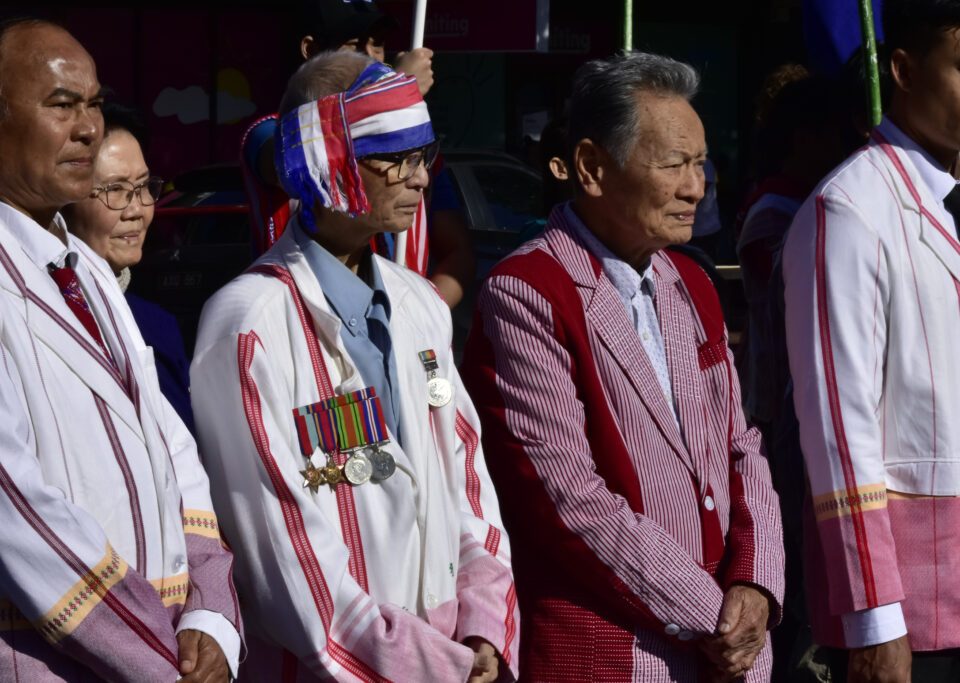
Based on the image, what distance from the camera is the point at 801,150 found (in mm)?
4789

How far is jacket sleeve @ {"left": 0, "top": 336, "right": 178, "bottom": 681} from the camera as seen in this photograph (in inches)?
95.0

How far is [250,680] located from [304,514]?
1.41 feet

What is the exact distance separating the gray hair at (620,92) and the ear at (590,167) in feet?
0.06

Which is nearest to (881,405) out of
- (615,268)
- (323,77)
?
(615,268)

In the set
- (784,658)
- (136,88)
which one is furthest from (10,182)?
(136,88)

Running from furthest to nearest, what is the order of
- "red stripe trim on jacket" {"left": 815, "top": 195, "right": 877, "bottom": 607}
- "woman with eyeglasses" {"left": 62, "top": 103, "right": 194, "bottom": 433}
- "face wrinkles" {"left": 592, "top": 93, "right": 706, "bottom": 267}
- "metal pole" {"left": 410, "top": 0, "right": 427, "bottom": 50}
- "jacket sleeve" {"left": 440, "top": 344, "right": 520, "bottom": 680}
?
"metal pole" {"left": 410, "top": 0, "right": 427, "bottom": 50} < "woman with eyeglasses" {"left": 62, "top": 103, "right": 194, "bottom": 433} < "face wrinkles" {"left": 592, "top": 93, "right": 706, "bottom": 267} < "red stripe trim on jacket" {"left": 815, "top": 195, "right": 877, "bottom": 607} < "jacket sleeve" {"left": 440, "top": 344, "right": 520, "bottom": 680}

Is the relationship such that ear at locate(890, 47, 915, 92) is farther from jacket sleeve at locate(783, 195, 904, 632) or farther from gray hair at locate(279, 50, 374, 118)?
gray hair at locate(279, 50, 374, 118)

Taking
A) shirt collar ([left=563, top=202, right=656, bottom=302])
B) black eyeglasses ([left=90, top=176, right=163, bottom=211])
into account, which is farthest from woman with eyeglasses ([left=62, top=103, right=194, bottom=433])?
shirt collar ([left=563, top=202, right=656, bottom=302])

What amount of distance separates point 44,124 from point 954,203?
6.64 feet

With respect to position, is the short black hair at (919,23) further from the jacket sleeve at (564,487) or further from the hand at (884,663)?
the hand at (884,663)

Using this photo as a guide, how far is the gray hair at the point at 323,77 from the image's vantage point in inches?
126

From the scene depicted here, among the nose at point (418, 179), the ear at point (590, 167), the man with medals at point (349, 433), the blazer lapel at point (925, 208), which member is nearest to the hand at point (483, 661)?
the man with medals at point (349, 433)

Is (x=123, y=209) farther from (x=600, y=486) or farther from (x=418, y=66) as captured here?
(x=600, y=486)

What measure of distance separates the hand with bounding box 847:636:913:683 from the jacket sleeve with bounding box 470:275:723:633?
0.32 meters
